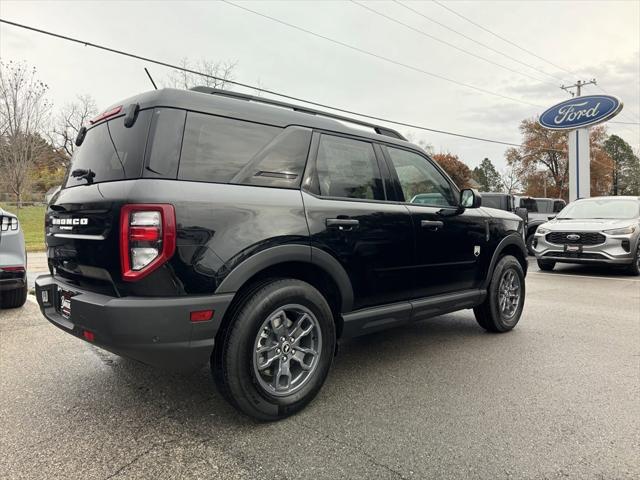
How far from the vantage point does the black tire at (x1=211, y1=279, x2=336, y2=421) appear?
8.25 feet

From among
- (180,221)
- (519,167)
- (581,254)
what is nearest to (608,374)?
(180,221)

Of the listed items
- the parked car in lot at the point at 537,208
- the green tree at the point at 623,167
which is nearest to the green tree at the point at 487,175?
the green tree at the point at 623,167

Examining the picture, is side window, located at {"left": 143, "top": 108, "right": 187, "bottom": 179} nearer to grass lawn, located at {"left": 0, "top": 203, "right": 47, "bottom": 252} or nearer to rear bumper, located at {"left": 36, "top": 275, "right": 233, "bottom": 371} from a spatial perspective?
rear bumper, located at {"left": 36, "top": 275, "right": 233, "bottom": 371}

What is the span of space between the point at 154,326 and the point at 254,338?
22.2 inches

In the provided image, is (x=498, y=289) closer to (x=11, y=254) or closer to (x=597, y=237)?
(x=11, y=254)

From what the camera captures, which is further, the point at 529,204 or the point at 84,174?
the point at 529,204

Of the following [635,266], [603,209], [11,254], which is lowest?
[635,266]

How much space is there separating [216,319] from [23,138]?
21859mm

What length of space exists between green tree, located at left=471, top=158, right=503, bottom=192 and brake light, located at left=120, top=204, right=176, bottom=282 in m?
108

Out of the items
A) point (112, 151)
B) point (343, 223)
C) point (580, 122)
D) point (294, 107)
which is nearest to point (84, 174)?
point (112, 151)

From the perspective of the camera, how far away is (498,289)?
464 centimetres

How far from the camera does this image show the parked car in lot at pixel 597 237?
944 cm

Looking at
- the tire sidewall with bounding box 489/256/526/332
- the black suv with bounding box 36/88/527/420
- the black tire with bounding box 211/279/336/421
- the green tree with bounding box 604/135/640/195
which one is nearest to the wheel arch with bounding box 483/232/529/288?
the tire sidewall with bounding box 489/256/526/332

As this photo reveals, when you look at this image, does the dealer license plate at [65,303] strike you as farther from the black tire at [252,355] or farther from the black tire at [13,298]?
the black tire at [13,298]
